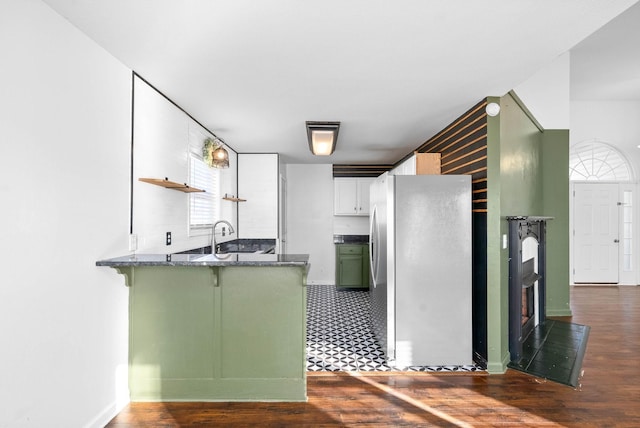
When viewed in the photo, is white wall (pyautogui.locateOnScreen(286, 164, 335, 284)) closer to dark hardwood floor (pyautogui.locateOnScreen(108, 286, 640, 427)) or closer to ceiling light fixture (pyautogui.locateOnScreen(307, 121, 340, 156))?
ceiling light fixture (pyautogui.locateOnScreen(307, 121, 340, 156))

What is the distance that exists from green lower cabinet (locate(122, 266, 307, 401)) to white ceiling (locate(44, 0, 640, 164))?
5.08 feet

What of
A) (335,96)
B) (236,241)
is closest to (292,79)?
(335,96)

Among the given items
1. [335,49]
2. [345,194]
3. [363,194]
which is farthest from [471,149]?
[345,194]

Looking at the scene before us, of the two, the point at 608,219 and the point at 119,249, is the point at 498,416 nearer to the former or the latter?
the point at 119,249

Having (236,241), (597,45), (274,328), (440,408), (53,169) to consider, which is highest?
(597,45)

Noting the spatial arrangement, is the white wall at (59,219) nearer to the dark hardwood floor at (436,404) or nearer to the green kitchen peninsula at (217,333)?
the green kitchen peninsula at (217,333)

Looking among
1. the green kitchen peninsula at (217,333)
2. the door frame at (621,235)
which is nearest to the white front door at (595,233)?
the door frame at (621,235)

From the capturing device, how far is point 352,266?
638 cm

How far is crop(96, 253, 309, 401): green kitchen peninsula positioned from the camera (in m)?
2.53

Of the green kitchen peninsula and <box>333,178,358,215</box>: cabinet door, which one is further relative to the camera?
<box>333,178,358,215</box>: cabinet door

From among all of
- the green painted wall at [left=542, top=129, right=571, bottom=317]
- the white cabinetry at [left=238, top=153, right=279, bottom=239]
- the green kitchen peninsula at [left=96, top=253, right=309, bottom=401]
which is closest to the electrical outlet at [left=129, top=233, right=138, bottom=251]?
the green kitchen peninsula at [left=96, top=253, right=309, bottom=401]

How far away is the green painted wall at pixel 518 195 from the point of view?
3039 millimetres

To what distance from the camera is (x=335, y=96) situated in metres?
3.03

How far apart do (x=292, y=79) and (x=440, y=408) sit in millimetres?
2807
